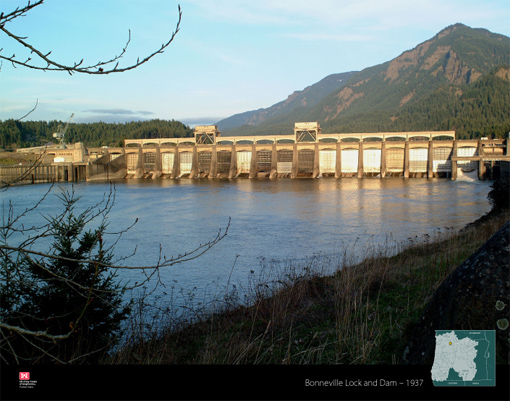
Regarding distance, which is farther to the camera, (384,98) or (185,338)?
(384,98)

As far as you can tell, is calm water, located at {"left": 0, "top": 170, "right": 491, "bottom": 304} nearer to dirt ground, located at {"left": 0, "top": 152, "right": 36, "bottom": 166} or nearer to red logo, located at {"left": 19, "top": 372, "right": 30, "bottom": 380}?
Answer: red logo, located at {"left": 19, "top": 372, "right": 30, "bottom": 380}

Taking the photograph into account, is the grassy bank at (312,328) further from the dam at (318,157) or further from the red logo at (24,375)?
the dam at (318,157)

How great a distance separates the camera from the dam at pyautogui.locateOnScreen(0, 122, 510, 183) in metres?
44.7

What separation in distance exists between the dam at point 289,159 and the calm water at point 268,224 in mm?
16451

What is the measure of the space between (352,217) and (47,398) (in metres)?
17.9

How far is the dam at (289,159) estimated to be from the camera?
4472 centimetres

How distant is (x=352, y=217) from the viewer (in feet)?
63.9

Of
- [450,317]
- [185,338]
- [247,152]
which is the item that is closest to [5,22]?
[450,317]

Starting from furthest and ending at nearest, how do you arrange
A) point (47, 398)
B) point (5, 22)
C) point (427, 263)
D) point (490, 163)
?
1. point (490, 163)
2. point (427, 263)
3. point (47, 398)
4. point (5, 22)

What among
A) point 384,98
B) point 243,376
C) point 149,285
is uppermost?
point 384,98

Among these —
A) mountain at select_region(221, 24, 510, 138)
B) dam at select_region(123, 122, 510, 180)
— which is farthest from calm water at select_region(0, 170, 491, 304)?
mountain at select_region(221, 24, 510, 138)

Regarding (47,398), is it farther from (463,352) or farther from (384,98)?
(384,98)

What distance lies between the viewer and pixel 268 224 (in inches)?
712

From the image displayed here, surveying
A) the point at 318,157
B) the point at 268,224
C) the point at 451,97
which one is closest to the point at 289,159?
the point at 318,157
